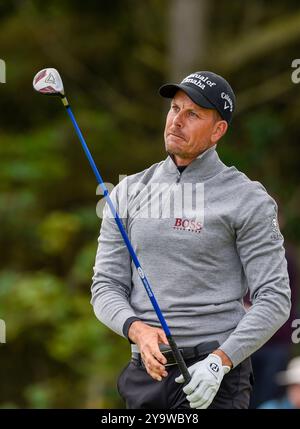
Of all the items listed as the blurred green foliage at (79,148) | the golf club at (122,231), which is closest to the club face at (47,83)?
the golf club at (122,231)

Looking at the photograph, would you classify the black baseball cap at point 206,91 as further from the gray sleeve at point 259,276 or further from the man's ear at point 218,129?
the gray sleeve at point 259,276

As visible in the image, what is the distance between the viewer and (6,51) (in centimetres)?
1506

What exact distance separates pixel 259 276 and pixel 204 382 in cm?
45

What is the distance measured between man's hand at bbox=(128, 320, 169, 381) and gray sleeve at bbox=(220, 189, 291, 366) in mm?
228

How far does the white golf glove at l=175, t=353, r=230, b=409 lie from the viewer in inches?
172

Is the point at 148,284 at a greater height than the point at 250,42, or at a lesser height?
lesser

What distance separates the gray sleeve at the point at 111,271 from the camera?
15.4ft

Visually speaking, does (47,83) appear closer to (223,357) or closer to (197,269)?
(197,269)

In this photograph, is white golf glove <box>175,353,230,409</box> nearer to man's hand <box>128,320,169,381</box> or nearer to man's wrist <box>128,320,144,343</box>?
man's hand <box>128,320,169,381</box>

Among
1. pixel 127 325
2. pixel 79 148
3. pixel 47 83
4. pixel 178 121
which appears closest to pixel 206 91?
pixel 178 121

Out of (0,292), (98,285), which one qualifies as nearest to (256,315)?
(98,285)

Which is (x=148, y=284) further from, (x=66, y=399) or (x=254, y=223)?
(x=66, y=399)

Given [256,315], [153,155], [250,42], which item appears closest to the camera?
[256,315]

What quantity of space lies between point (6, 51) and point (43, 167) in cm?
192
